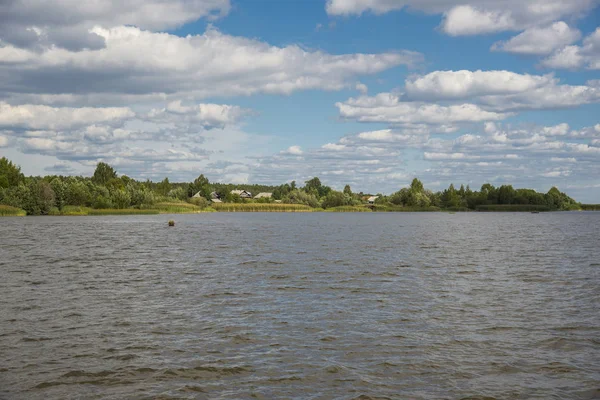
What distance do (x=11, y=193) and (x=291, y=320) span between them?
485ft

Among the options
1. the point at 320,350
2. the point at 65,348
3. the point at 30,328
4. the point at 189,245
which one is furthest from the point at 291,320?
the point at 189,245

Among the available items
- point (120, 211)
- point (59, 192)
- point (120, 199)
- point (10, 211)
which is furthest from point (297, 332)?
point (120, 199)

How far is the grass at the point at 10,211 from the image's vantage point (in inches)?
5507

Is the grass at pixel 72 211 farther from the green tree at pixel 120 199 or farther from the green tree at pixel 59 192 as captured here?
the green tree at pixel 120 199

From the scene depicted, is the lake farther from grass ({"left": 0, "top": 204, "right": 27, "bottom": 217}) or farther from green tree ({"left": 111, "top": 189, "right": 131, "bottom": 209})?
green tree ({"left": 111, "top": 189, "right": 131, "bottom": 209})

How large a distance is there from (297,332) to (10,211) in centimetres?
14499

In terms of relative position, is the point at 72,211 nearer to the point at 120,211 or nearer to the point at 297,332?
the point at 120,211

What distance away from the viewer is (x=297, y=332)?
63.7 feet

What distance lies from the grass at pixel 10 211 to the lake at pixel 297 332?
116161 millimetres

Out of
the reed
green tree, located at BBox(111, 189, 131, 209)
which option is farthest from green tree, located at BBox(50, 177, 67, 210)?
green tree, located at BBox(111, 189, 131, 209)

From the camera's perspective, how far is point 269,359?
1616 cm

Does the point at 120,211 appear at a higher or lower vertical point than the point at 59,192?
lower

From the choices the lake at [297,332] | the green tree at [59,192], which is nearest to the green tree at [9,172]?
the green tree at [59,192]

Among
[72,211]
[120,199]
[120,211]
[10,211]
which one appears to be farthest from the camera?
[120,199]
